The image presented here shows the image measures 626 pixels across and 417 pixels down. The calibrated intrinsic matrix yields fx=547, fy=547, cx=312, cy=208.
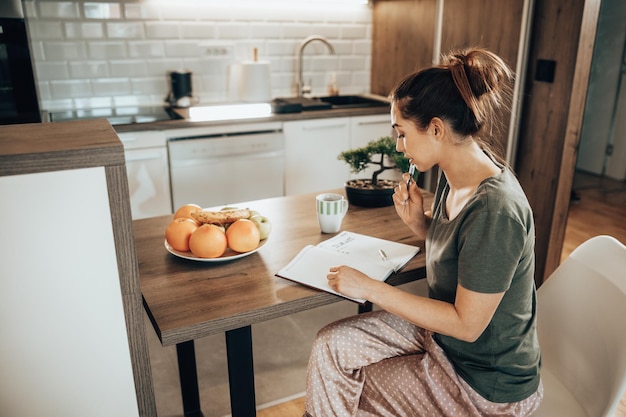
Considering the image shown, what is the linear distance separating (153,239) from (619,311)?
1.24 meters

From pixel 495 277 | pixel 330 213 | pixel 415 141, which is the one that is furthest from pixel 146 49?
pixel 495 277

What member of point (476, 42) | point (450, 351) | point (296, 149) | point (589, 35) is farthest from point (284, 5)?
point (450, 351)

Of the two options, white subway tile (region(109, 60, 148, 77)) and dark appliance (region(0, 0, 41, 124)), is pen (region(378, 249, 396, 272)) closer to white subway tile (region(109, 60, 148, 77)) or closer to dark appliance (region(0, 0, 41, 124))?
dark appliance (region(0, 0, 41, 124))

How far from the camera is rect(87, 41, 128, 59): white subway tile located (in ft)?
10.8

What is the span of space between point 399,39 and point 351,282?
281 cm

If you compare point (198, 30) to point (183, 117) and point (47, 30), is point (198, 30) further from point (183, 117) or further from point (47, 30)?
point (47, 30)

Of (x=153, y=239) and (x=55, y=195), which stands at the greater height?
(x=55, y=195)

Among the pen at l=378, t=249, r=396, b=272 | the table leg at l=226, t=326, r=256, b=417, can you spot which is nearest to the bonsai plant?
the pen at l=378, t=249, r=396, b=272

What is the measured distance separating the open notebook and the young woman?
72 millimetres

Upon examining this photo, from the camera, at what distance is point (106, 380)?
1131mm

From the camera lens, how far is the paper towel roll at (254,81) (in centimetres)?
351

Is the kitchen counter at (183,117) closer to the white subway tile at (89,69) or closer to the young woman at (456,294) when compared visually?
the white subway tile at (89,69)

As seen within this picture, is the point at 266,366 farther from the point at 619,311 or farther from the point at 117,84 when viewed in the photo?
the point at 117,84

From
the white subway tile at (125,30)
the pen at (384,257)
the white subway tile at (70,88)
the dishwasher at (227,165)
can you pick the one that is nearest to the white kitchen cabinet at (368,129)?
the dishwasher at (227,165)
